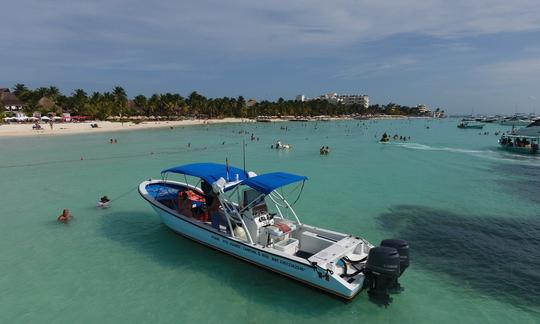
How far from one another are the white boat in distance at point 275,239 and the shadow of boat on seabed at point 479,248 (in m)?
4.04

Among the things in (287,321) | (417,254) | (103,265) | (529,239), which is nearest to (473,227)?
(529,239)

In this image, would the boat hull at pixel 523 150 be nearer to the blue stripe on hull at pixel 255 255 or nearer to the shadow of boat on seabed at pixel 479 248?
the shadow of boat on seabed at pixel 479 248

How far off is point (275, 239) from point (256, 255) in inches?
34.4

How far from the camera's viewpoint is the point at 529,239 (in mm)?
15445

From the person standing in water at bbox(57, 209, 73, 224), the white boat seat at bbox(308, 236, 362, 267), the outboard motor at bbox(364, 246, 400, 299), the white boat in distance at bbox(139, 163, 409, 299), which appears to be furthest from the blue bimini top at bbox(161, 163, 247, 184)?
the person standing in water at bbox(57, 209, 73, 224)

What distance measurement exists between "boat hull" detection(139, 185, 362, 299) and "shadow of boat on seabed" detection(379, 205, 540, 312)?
16.7 ft

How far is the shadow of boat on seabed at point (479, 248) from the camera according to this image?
11438 millimetres

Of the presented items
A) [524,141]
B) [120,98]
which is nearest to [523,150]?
[524,141]

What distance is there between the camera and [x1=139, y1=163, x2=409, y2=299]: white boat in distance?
9.30m

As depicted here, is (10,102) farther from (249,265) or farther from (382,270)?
(382,270)

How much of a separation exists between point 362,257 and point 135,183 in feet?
66.3

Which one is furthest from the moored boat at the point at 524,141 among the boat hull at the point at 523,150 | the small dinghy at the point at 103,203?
the small dinghy at the point at 103,203

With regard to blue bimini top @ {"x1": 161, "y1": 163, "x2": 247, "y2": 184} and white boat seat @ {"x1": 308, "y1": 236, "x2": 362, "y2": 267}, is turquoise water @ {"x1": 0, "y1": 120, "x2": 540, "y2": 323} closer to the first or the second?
white boat seat @ {"x1": 308, "y1": 236, "x2": 362, "y2": 267}

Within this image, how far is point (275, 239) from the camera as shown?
Answer: 11531 mm
